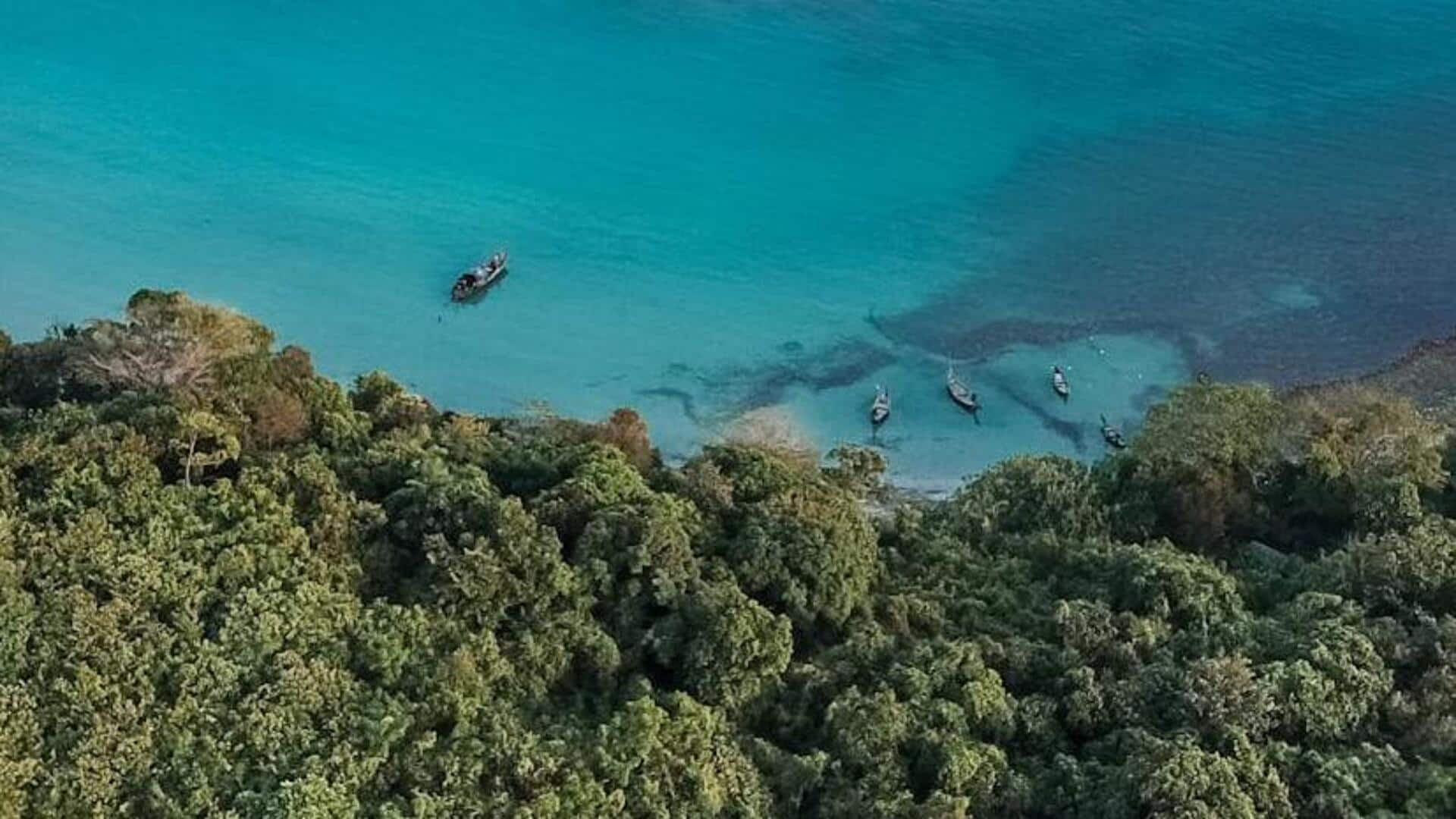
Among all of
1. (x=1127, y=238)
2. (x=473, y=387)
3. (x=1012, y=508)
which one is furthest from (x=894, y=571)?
(x=1127, y=238)

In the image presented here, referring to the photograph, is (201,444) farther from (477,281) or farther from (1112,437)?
(1112,437)

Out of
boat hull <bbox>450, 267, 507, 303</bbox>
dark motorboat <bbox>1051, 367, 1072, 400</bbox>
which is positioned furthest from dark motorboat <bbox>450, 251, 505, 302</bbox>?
dark motorboat <bbox>1051, 367, 1072, 400</bbox>

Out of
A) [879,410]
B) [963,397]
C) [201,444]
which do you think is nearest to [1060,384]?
[963,397]

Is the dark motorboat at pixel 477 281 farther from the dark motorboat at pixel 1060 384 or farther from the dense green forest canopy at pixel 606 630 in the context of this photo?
the dark motorboat at pixel 1060 384

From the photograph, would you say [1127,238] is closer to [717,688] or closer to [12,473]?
[717,688]

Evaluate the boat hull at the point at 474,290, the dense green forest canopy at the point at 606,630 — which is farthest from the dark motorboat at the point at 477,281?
the dense green forest canopy at the point at 606,630

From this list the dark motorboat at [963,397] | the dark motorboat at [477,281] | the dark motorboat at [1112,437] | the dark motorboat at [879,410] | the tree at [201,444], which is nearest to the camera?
the tree at [201,444]
